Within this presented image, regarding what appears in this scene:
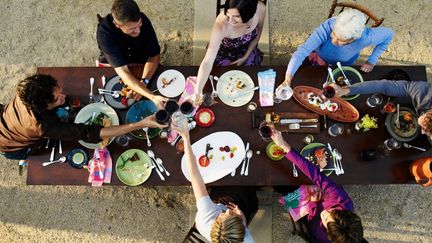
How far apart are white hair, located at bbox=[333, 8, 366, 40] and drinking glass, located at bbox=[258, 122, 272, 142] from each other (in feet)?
2.82

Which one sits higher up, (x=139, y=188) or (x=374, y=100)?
(x=374, y=100)

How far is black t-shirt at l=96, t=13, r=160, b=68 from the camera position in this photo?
2.63m

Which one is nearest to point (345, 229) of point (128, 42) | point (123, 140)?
point (123, 140)

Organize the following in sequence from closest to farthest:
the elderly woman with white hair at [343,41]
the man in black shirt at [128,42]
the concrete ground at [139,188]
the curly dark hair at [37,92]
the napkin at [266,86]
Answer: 1. the curly dark hair at [37,92]
2. the man in black shirt at [128,42]
3. the elderly woman with white hair at [343,41]
4. the napkin at [266,86]
5. the concrete ground at [139,188]

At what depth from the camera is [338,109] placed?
8.44ft

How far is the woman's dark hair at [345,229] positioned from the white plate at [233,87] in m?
1.02

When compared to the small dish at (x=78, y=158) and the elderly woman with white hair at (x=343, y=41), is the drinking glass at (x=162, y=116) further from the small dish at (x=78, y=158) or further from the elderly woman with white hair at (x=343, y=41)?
the elderly woman with white hair at (x=343, y=41)

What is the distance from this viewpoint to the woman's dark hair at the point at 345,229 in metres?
2.10

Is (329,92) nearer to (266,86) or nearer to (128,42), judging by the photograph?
(266,86)

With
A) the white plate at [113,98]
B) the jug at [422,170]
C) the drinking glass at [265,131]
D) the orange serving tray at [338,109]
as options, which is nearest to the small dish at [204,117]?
the drinking glass at [265,131]

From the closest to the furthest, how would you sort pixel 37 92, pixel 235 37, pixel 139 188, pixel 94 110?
pixel 37 92 → pixel 94 110 → pixel 235 37 → pixel 139 188

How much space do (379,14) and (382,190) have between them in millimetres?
1898

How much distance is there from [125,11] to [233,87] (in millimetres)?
926

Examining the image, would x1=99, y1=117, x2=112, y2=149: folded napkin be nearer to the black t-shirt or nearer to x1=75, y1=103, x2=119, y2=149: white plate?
x1=75, y1=103, x2=119, y2=149: white plate
